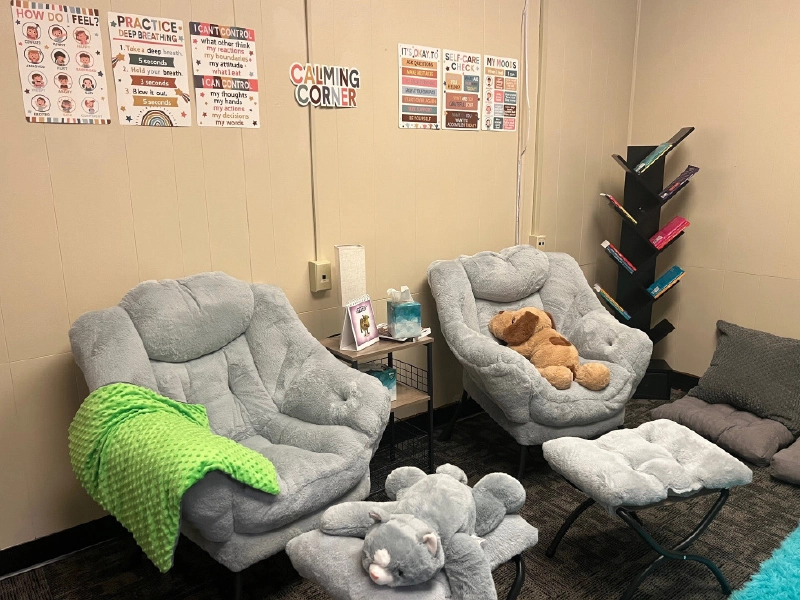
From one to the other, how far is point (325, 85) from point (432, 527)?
188 cm

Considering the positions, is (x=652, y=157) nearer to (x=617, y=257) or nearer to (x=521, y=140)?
(x=617, y=257)

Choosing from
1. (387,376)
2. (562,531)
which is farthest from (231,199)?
(562,531)

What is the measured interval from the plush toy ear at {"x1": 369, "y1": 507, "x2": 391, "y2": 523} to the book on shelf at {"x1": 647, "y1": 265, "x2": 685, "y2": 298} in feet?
8.36

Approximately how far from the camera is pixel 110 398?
71.6 inches

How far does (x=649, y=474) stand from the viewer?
1.88 metres

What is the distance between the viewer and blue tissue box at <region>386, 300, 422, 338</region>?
8.54 feet

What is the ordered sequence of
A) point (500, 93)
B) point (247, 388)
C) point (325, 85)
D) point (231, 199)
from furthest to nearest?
1. point (500, 93)
2. point (325, 85)
3. point (231, 199)
4. point (247, 388)

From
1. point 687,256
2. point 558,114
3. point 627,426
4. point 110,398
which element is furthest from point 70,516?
point 687,256

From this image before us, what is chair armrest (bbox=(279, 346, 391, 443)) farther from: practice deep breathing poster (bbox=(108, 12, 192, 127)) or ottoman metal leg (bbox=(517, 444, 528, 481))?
practice deep breathing poster (bbox=(108, 12, 192, 127))

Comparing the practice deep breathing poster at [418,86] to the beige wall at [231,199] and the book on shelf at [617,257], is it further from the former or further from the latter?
the book on shelf at [617,257]

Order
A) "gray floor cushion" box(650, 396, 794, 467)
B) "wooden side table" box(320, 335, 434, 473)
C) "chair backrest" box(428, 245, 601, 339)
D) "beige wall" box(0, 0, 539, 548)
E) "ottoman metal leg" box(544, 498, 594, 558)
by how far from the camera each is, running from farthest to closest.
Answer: "chair backrest" box(428, 245, 601, 339)
"gray floor cushion" box(650, 396, 794, 467)
"wooden side table" box(320, 335, 434, 473)
"ottoman metal leg" box(544, 498, 594, 558)
"beige wall" box(0, 0, 539, 548)

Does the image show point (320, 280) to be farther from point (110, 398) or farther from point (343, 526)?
point (343, 526)

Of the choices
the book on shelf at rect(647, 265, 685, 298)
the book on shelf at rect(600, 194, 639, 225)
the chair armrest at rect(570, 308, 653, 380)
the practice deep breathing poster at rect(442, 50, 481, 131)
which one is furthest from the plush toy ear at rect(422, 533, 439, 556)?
the book on shelf at rect(647, 265, 685, 298)

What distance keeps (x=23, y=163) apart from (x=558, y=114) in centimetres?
268
